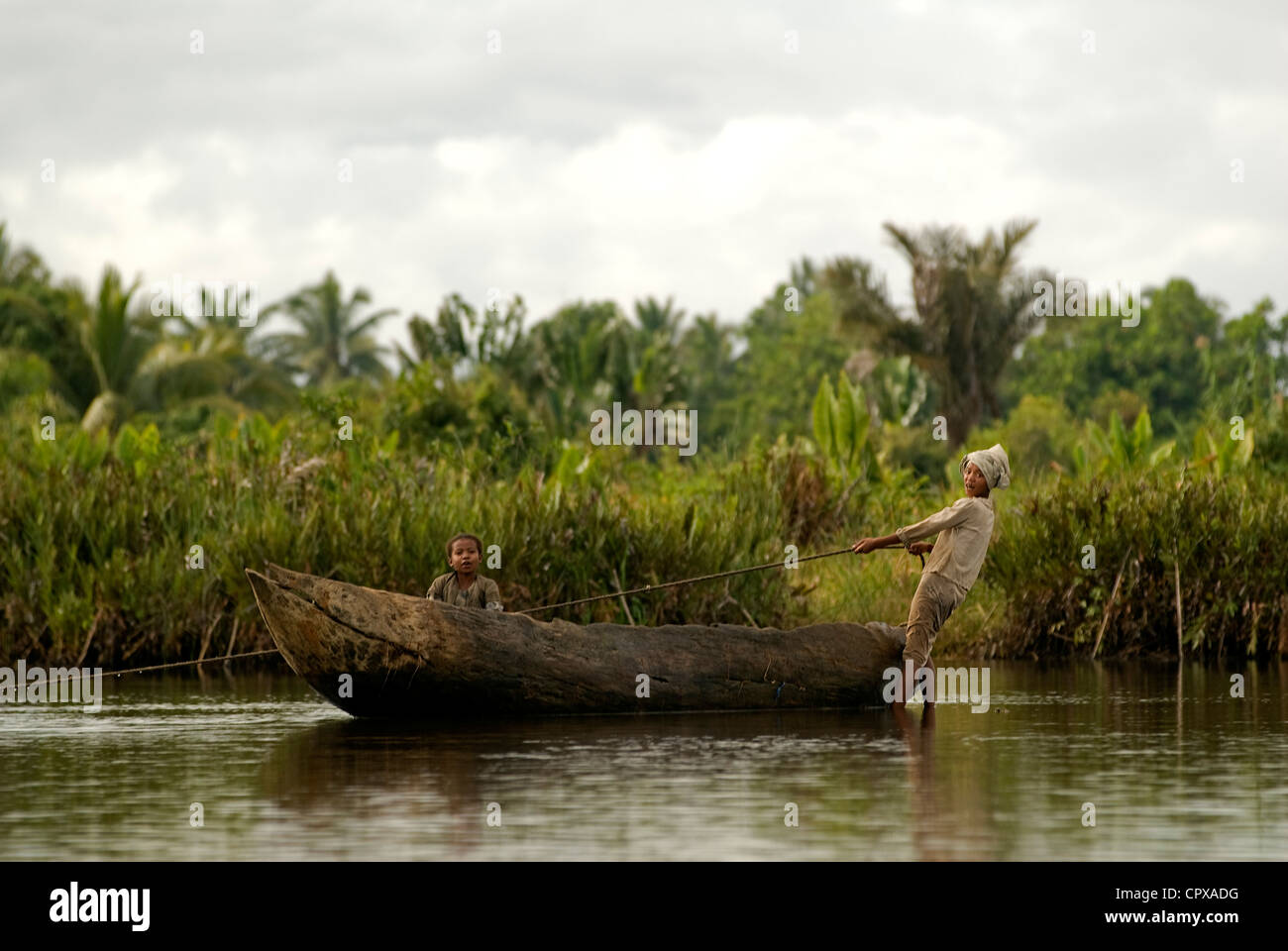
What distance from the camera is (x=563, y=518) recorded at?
658 inches

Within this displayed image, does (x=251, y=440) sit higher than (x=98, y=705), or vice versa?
(x=251, y=440)

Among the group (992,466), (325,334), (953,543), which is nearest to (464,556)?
(953,543)

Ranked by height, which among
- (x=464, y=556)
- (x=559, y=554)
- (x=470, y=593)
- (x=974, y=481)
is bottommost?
(x=470, y=593)

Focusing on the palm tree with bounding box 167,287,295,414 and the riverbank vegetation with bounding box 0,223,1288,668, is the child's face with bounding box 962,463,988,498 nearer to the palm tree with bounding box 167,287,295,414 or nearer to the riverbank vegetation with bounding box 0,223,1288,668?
the riverbank vegetation with bounding box 0,223,1288,668

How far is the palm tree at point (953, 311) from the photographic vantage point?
132ft

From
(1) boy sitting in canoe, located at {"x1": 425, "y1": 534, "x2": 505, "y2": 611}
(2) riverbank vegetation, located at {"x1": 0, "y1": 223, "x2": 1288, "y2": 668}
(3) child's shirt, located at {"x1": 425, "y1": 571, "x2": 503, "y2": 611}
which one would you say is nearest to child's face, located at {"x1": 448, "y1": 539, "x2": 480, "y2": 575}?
(1) boy sitting in canoe, located at {"x1": 425, "y1": 534, "x2": 505, "y2": 611}

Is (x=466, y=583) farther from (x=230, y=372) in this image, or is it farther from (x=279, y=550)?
(x=230, y=372)

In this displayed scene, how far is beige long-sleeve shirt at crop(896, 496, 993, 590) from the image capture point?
1160 centimetres

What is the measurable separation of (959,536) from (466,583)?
3004mm

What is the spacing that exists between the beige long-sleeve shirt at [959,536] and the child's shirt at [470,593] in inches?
96.8

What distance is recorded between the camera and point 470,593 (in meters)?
11.7
